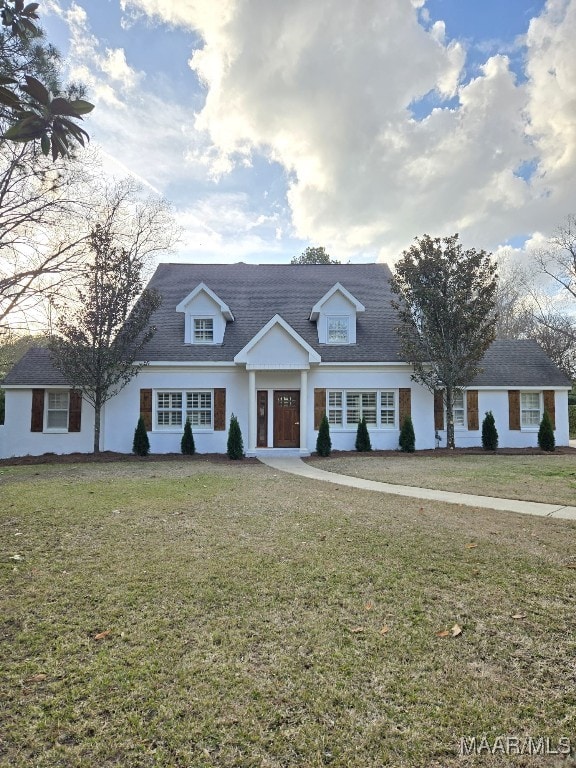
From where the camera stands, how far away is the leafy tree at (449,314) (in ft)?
53.7

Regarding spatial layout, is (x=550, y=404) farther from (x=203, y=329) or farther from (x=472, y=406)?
(x=203, y=329)

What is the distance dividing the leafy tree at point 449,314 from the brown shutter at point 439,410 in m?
0.47

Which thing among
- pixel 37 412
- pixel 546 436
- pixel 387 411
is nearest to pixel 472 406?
pixel 546 436

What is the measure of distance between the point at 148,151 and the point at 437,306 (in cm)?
1152

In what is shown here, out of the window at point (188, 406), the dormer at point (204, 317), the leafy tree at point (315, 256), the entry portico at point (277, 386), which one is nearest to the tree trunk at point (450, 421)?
the entry portico at point (277, 386)

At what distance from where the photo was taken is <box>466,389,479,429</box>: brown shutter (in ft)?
57.8

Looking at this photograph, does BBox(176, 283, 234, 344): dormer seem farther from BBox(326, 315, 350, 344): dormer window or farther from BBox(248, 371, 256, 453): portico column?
BBox(326, 315, 350, 344): dormer window

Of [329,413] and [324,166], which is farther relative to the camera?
[329,413]

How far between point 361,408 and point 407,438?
2147 millimetres

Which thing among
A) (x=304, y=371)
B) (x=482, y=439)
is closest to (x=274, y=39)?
(x=304, y=371)

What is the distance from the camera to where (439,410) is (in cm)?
1750

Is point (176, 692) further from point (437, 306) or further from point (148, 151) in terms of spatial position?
point (437, 306)

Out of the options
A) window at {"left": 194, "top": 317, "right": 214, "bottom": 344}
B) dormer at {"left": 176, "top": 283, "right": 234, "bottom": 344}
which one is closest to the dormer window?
dormer at {"left": 176, "top": 283, "right": 234, "bottom": 344}

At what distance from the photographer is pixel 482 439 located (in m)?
16.8
